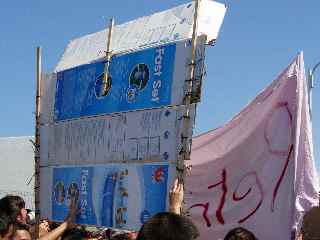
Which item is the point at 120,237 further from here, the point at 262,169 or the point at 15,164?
the point at 15,164

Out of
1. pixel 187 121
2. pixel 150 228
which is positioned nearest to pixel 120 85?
pixel 187 121

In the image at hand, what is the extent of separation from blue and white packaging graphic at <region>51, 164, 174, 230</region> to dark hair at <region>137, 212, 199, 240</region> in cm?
252

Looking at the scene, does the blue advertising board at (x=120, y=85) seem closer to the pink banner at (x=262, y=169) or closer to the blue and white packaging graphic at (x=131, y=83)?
the blue and white packaging graphic at (x=131, y=83)

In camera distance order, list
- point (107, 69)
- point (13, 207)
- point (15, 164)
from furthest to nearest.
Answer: point (15, 164)
point (107, 69)
point (13, 207)

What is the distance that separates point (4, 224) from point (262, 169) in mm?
2377

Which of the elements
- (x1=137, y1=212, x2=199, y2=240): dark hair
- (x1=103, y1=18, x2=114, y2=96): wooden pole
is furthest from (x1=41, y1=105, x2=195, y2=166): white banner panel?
(x1=137, y1=212, x2=199, y2=240): dark hair

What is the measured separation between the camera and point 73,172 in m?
6.36

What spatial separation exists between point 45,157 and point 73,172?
0.62m

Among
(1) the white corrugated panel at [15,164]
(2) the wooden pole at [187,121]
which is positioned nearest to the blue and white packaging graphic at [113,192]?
(2) the wooden pole at [187,121]

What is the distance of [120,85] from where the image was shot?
19.5 feet

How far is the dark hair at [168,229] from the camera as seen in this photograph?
2.52m

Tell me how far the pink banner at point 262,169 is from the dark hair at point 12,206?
6.45ft

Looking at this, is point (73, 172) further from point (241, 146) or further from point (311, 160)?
point (311, 160)

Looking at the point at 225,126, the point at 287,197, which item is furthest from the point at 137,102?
the point at 287,197
